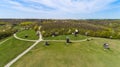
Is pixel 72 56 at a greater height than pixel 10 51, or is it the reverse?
pixel 72 56

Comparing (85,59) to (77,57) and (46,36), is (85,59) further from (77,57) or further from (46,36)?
(46,36)

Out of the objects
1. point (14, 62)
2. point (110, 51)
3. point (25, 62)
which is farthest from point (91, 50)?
point (14, 62)

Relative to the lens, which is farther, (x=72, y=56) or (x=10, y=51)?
(x=10, y=51)

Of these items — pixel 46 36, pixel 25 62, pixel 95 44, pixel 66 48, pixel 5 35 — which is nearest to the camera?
pixel 25 62

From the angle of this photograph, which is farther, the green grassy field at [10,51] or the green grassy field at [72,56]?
the green grassy field at [10,51]

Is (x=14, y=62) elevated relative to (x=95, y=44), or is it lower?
lower

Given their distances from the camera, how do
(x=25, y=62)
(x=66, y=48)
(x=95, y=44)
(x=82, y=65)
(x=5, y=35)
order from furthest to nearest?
(x=5, y=35) → (x=95, y=44) → (x=66, y=48) → (x=25, y=62) → (x=82, y=65)

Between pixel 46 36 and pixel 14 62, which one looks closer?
pixel 14 62

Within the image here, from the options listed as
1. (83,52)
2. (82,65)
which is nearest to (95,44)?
(83,52)
